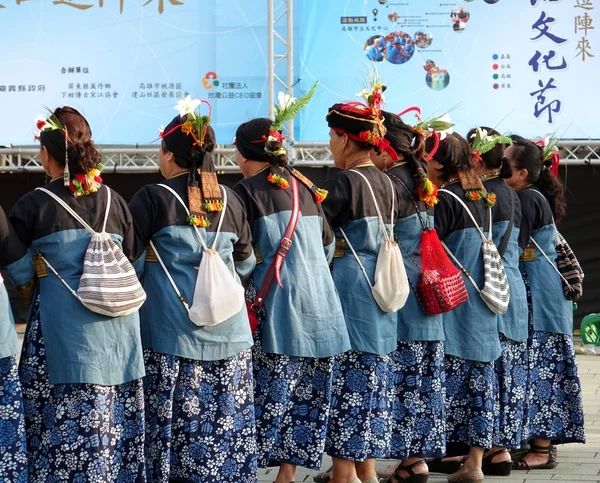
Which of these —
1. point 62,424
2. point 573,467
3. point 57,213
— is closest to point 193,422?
point 62,424

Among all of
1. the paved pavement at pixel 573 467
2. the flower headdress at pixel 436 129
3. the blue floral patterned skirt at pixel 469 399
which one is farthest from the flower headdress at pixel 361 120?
the paved pavement at pixel 573 467

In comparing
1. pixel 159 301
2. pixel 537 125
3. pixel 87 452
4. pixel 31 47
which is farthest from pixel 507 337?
pixel 31 47

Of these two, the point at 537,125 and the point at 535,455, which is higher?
the point at 537,125

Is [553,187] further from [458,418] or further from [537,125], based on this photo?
[537,125]

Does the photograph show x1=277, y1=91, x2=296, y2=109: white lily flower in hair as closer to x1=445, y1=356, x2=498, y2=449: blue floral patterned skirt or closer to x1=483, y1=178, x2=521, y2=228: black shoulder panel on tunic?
x1=483, y1=178, x2=521, y2=228: black shoulder panel on tunic

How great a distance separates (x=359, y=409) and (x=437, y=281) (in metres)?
0.71

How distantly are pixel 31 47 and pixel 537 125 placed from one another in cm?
392

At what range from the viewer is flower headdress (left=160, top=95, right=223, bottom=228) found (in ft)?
14.4

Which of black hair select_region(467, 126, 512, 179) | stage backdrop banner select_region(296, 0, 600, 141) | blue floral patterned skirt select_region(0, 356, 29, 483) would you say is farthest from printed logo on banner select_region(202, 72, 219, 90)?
blue floral patterned skirt select_region(0, 356, 29, 483)

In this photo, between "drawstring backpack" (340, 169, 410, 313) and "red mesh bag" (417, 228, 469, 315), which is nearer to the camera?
"drawstring backpack" (340, 169, 410, 313)

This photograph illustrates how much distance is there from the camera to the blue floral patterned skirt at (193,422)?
4.27 m

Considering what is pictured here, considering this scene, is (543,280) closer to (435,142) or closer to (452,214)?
(452,214)

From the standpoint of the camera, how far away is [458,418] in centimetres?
543

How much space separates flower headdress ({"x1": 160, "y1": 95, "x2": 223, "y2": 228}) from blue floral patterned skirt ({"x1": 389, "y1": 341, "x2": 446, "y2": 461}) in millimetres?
1303
